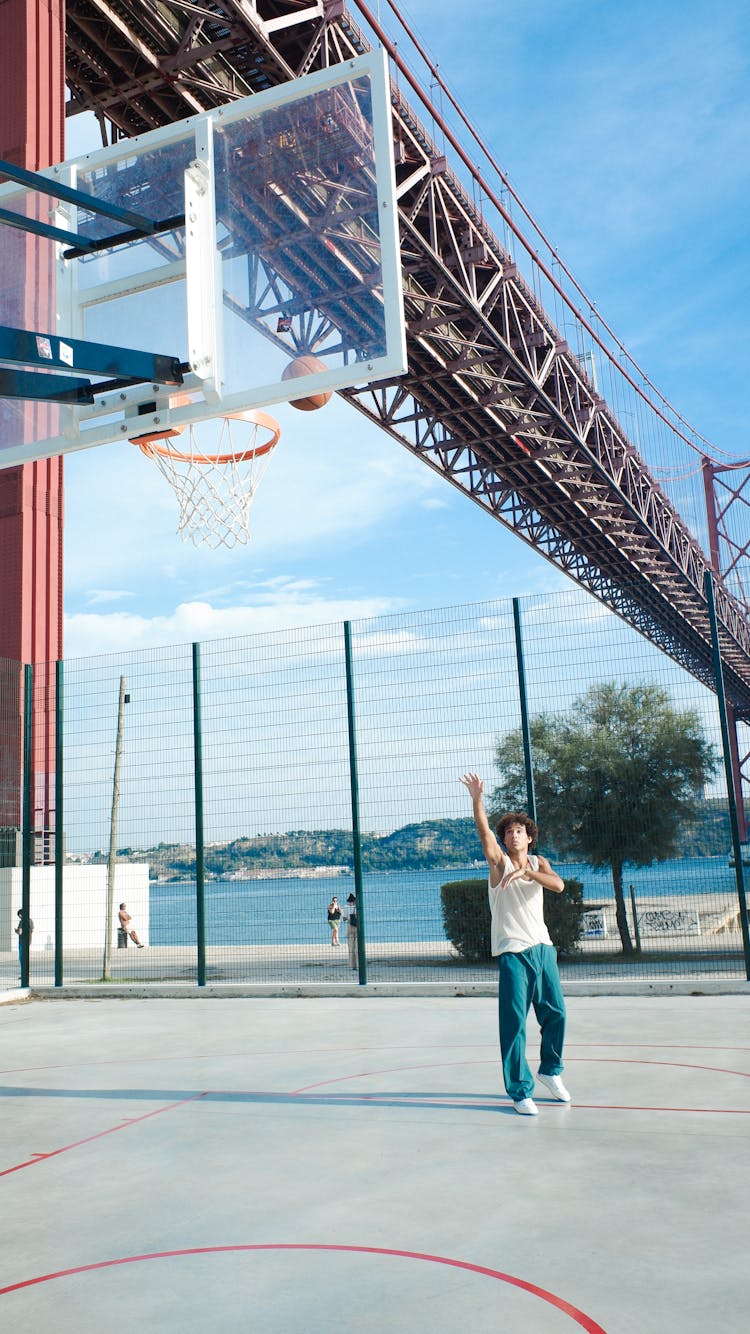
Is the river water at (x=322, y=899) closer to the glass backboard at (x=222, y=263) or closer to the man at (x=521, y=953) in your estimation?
the man at (x=521, y=953)

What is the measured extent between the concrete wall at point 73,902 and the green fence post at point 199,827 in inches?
107

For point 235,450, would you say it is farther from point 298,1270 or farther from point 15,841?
point 298,1270

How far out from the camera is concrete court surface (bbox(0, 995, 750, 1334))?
2.84 metres

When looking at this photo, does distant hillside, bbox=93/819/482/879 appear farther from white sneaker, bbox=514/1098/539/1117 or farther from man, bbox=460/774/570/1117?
white sneaker, bbox=514/1098/539/1117

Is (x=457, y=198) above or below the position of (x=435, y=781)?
above

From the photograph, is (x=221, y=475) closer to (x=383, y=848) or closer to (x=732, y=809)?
(x=383, y=848)

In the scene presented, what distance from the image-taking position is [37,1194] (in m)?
4.06

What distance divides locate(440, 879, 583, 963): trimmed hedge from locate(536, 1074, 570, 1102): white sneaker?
7.06 m

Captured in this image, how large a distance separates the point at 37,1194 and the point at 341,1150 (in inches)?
45.9

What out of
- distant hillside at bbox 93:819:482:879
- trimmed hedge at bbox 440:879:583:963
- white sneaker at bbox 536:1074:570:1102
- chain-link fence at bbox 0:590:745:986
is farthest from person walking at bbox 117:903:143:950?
white sneaker at bbox 536:1074:570:1102

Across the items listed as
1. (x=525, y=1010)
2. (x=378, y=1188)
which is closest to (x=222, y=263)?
(x=525, y=1010)

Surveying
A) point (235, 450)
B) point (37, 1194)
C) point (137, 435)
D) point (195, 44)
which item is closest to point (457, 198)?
point (195, 44)

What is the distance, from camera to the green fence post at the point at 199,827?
10273 mm

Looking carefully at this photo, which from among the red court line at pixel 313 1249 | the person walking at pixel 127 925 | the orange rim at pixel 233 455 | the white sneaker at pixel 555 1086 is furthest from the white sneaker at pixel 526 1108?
the person walking at pixel 127 925
